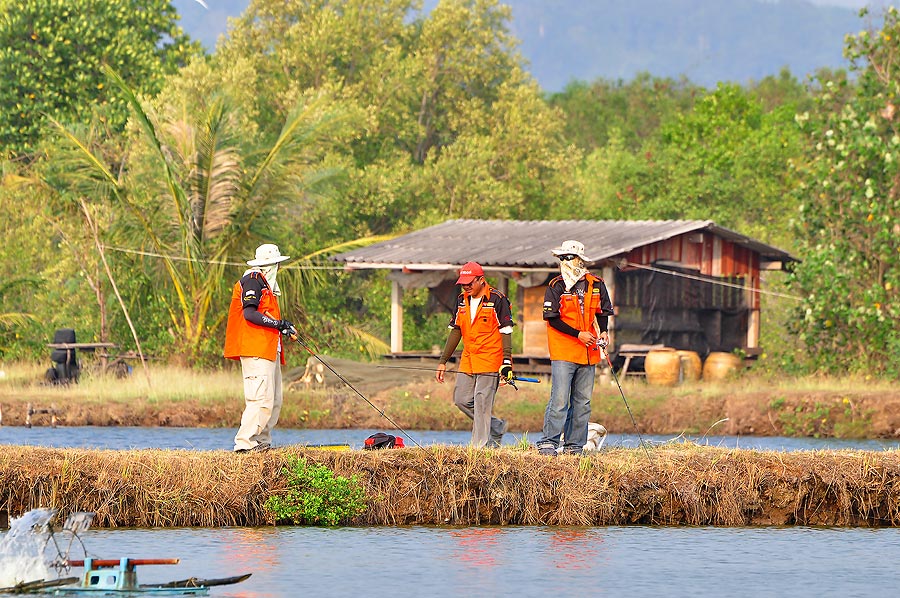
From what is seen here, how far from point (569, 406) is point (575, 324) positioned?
86 cm

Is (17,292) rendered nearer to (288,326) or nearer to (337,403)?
(337,403)

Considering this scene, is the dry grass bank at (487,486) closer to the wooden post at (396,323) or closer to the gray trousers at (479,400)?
the gray trousers at (479,400)

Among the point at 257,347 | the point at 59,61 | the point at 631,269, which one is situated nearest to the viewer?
→ the point at 257,347

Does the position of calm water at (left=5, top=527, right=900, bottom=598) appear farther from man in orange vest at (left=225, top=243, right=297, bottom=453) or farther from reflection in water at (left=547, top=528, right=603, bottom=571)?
man in orange vest at (left=225, top=243, right=297, bottom=453)

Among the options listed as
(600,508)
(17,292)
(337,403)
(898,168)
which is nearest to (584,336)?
(600,508)

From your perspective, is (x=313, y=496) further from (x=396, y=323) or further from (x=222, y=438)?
(x=396, y=323)

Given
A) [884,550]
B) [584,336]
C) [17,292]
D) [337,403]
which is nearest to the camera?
[884,550]

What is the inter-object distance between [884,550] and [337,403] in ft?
52.1

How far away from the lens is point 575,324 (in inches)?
629

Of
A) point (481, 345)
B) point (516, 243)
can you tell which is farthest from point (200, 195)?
point (481, 345)

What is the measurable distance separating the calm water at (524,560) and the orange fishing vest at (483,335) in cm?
203

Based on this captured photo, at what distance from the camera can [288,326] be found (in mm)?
15820

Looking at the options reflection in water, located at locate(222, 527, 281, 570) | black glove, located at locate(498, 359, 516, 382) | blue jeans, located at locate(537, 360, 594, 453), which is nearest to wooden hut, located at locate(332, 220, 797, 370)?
black glove, located at locate(498, 359, 516, 382)

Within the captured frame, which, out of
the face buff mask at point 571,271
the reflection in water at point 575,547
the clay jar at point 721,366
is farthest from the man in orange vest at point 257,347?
the clay jar at point 721,366
